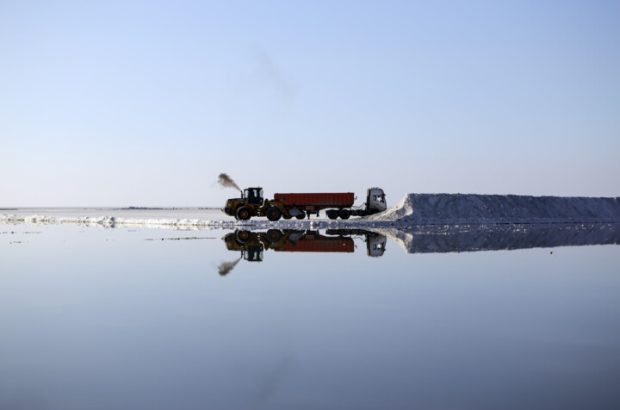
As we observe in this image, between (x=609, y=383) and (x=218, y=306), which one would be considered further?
(x=218, y=306)

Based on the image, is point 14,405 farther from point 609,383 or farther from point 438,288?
point 438,288

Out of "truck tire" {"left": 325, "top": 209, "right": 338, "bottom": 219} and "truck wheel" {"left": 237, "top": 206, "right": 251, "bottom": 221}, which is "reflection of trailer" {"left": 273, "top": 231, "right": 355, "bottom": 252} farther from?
"truck tire" {"left": 325, "top": 209, "right": 338, "bottom": 219}

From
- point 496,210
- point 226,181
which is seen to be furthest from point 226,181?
point 496,210

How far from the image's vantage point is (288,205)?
44.2 meters

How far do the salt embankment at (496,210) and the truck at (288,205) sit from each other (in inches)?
134

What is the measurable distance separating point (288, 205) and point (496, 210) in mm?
20846

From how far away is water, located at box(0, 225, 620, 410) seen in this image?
5.93 meters

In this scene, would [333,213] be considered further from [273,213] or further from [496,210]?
[496,210]

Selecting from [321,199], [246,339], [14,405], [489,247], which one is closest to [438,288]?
[246,339]

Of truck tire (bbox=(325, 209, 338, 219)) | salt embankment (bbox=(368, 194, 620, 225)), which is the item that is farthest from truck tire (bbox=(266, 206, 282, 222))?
salt embankment (bbox=(368, 194, 620, 225))

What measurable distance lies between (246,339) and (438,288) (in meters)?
5.99

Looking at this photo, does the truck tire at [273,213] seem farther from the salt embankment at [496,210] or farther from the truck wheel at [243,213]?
the salt embankment at [496,210]

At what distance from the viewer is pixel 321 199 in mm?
44312

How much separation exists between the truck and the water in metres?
26.6
